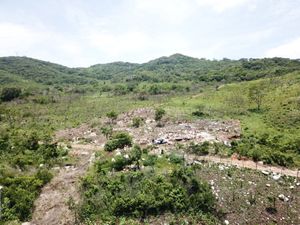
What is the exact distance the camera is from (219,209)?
1507 cm

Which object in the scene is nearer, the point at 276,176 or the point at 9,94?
the point at 276,176

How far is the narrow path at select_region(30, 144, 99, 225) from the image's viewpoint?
14.7 meters

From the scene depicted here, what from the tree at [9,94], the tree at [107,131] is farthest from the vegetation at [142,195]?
the tree at [9,94]

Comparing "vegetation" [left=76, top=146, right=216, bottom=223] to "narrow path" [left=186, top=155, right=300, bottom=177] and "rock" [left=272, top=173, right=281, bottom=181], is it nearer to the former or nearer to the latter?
"narrow path" [left=186, top=155, right=300, bottom=177]

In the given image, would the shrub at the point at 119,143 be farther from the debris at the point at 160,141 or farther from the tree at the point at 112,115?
the tree at the point at 112,115

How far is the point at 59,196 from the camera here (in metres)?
16.4

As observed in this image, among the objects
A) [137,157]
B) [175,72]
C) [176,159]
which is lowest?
[176,159]

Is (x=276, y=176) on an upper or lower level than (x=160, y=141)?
lower

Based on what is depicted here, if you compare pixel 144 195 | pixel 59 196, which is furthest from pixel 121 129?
pixel 144 195

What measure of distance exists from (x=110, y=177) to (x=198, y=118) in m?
16.3

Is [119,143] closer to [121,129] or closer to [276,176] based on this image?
[121,129]

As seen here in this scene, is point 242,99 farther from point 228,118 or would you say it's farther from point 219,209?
point 219,209

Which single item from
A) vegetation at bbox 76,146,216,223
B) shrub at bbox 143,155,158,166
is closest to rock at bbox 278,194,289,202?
vegetation at bbox 76,146,216,223

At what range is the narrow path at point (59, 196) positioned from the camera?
48.1ft
